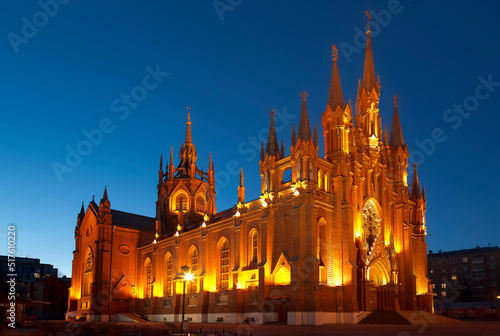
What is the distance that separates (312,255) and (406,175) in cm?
2396

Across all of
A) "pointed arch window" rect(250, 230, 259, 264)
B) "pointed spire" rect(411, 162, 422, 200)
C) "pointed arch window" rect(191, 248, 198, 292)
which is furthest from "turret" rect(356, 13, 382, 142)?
"pointed arch window" rect(191, 248, 198, 292)

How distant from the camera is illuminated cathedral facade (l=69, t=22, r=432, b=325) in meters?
50.8

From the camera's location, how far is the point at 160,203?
8825cm

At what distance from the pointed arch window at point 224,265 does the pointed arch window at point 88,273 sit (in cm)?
2778

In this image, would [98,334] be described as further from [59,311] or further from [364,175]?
[59,311]

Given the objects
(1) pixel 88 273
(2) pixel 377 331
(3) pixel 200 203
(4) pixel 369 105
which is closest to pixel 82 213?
(1) pixel 88 273

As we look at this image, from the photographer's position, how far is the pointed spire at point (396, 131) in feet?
222

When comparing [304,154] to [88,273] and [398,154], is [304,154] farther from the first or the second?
[88,273]

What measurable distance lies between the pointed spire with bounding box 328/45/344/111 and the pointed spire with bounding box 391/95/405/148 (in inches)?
538

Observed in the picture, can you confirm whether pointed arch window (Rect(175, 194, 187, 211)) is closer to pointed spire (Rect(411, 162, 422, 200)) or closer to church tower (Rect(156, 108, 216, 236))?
church tower (Rect(156, 108, 216, 236))

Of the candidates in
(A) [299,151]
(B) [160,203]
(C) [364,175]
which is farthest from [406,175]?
(B) [160,203]

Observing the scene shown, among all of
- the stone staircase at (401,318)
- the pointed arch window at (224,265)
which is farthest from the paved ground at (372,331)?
the pointed arch window at (224,265)

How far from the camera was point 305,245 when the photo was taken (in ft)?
164

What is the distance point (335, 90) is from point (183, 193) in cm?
3886
